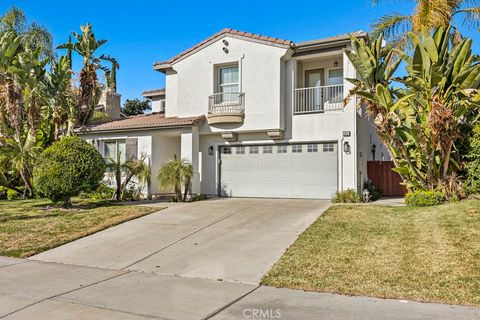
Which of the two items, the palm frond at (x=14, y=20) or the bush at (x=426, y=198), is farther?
the palm frond at (x=14, y=20)

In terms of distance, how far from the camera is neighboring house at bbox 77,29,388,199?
1584 centimetres

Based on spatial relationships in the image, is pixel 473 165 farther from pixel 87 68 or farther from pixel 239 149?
pixel 87 68

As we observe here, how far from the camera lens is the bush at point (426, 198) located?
12422 millimetres

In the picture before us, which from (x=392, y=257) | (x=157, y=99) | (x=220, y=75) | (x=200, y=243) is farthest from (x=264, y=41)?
(x=392, y=257)

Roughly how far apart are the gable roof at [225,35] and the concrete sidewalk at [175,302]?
1146 centimetres

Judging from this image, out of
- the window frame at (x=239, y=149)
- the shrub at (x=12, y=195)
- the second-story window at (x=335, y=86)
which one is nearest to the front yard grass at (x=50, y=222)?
the shrub at (x=12, y=195)

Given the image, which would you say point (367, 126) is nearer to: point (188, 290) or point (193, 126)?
point (193, 126)

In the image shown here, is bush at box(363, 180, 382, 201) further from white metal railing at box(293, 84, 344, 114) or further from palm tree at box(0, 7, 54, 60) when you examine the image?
palm tree at box(0, 7, 54, 60)

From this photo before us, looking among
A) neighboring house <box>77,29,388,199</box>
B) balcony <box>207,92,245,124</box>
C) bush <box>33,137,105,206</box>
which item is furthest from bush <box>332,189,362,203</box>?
bush <box>33,137,105,206</box>

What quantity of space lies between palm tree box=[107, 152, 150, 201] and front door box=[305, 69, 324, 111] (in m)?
7.44

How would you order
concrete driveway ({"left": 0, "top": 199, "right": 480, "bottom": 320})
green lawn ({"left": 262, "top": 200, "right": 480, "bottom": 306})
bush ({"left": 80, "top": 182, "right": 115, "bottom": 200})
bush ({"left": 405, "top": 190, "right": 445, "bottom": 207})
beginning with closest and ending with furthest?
concrete driveway ({"left": 0, "top": 199, "right": 480, "bottom": 320}) → green lawn ({"left": 262, "top": 200, "right": 480, "bottom": 306}) → bush ({"left": 405, "top": 190, "right": 445, "bottom": 207}) → bush ({"left": 80, "top": 182, "right": 115, "bottom": 200})

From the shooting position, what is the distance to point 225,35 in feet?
57.3

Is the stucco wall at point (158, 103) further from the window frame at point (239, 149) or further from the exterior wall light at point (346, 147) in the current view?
the exterior wall light at point (346, 147)

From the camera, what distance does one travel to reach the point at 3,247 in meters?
9.76
